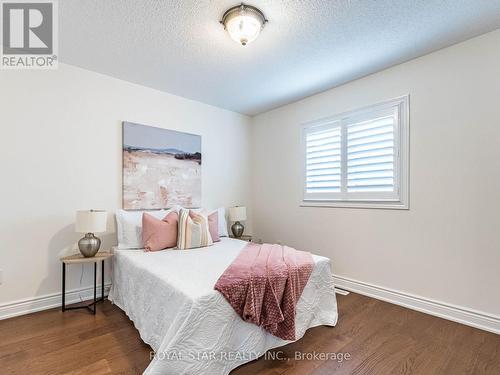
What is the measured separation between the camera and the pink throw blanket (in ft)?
5.29

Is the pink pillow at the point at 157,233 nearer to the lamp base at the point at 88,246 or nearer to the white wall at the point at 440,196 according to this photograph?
A: the lamp base at the point at 88,246

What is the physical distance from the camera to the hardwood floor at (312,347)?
166 cm

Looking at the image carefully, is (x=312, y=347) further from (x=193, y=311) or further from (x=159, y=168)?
(x=159, y=168)

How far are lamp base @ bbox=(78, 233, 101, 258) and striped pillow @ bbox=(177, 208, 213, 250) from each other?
2.56ft

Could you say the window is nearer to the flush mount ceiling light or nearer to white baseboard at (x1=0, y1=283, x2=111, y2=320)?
the flush mount ceiling light

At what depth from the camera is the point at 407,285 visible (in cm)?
260

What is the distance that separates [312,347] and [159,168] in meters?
2.54

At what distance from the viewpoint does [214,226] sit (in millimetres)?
3102

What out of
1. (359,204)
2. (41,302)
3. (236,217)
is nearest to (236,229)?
(236,217)

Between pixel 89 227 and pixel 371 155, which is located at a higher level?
pixel 371 155

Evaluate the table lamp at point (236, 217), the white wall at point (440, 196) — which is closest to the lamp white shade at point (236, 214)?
the table lamp at point (236, 217)

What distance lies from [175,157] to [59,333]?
6.98ft

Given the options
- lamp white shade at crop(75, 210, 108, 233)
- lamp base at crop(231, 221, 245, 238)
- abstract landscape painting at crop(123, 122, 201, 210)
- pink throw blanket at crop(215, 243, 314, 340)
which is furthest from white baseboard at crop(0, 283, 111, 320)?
pink throw blanket at crop(215, 243, 314, 340)

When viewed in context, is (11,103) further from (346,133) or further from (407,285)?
(407,285)
